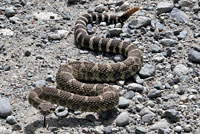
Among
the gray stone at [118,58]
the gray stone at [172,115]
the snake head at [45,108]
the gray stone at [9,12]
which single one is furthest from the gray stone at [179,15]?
the snake head at [45,108]

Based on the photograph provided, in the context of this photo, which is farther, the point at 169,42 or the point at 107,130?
the point at 169,42

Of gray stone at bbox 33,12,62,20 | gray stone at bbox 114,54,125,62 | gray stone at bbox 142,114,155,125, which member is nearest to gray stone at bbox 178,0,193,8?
gray stone at bbox 114,54,125,62

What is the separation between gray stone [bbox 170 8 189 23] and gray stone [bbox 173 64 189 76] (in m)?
2.39

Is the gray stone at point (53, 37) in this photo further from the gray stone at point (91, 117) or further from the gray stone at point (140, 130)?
the gray stone at point (140, 130)

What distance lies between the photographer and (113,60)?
12039 millimetres

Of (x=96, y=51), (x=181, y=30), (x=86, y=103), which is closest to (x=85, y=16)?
(x=96, y=51)

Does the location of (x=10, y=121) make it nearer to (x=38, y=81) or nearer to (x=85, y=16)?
(x=38, y=81)

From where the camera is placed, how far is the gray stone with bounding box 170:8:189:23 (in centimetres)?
1315

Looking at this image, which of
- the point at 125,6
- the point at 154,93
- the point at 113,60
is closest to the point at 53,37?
the point at 113,60

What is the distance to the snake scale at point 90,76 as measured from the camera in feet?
31.2

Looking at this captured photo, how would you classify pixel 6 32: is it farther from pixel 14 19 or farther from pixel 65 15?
pixel 65 15

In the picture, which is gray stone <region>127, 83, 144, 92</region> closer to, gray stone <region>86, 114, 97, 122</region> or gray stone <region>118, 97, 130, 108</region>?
gray stone <region>118, 97, 130, 108</region>

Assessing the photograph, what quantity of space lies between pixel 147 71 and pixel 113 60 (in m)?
1.26

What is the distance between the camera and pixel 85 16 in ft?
44.8
